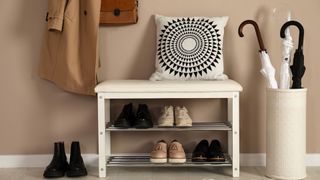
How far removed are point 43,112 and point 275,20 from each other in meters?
1.54

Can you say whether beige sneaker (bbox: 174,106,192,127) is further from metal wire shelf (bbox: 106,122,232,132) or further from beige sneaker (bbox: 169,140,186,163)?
beige sneaker (bbox: 169,140,186,163)

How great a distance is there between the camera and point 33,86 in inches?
122

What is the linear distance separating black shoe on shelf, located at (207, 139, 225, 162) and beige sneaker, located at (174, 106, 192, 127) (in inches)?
8.2

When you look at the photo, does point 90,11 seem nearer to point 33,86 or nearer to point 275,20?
point 33,86

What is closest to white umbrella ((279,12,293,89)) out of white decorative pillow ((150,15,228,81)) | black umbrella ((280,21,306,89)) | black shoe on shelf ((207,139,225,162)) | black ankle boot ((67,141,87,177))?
black umbrella ((280,21,306,89))

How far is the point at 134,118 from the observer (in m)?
2.87

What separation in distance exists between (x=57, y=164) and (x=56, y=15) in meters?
0.86

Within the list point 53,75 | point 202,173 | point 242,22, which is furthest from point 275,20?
point 53,75

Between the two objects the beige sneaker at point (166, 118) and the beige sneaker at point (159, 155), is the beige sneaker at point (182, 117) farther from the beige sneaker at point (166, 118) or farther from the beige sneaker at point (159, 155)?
the beige sneaker at point (159, 155)

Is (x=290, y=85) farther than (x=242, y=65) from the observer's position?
No

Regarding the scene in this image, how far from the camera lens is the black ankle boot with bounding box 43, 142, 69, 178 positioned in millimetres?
2795

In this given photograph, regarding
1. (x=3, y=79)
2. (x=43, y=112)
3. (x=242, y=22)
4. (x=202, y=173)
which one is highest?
Answer: (x=242, y=22)

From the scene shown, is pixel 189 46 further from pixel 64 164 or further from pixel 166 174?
pixel 64 164

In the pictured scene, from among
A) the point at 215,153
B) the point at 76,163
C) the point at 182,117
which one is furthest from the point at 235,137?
the point at 76,163
